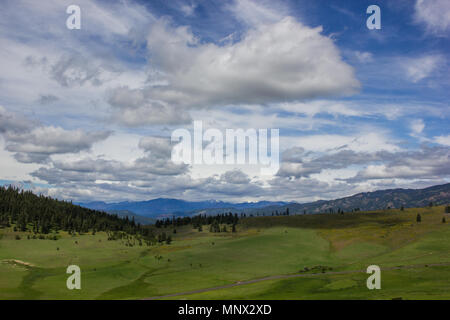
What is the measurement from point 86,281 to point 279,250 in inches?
3384

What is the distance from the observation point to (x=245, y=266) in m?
131

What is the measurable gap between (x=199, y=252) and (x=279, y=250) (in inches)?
1461

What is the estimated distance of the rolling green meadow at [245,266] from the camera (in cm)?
8325

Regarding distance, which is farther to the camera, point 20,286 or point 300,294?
point 20,286

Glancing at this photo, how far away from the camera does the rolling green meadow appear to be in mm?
83250

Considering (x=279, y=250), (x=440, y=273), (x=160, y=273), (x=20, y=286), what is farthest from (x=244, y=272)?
(x=20, y=286)

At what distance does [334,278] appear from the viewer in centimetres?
9812

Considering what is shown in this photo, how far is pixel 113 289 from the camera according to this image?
312 ft
